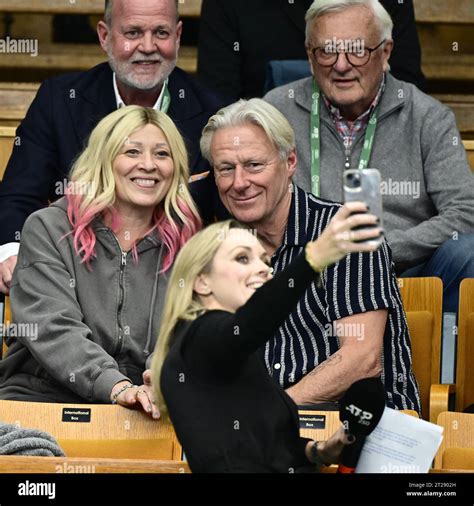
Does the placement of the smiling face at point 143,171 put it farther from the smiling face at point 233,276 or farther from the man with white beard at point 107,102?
the smiling face at point 233,276

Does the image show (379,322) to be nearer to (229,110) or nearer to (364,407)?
(229,110)

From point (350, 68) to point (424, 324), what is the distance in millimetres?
805

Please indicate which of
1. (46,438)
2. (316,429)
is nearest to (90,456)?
(46,438)

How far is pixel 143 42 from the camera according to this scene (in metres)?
4.00

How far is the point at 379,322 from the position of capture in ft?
10.5

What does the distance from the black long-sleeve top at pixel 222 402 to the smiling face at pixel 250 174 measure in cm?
108

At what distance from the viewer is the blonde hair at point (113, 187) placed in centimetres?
334

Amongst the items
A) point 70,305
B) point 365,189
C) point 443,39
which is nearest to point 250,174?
point 70,305

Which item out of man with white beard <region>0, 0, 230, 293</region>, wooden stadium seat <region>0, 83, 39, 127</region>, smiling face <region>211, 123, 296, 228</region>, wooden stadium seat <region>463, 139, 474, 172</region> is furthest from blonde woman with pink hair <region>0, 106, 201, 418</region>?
wooden stadium seat <region>0, 83, 39, 127</region>

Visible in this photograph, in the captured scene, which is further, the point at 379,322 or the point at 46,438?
the point at 379,322

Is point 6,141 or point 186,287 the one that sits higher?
point 6,141

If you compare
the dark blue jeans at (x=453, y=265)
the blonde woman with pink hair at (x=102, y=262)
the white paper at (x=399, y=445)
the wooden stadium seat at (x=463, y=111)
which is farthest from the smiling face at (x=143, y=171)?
the wooden stadium seat at (x=463, y=111)

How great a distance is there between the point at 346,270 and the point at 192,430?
1093mm

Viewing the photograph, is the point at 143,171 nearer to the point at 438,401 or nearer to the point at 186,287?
the point at 438,401
